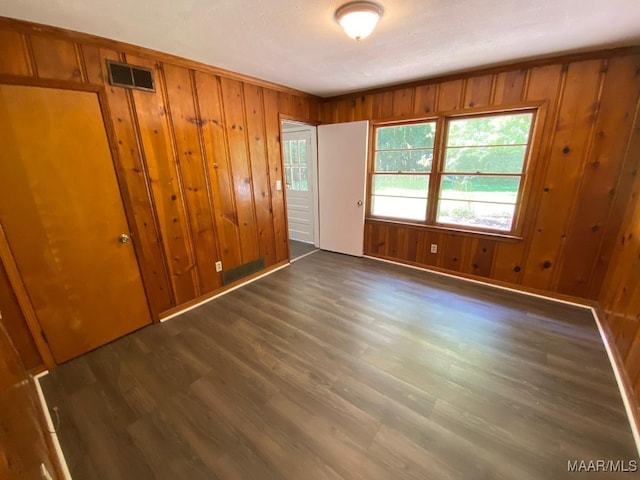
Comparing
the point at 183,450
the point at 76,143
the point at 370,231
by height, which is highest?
the point at 76,143

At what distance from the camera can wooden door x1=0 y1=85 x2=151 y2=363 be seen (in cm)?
176

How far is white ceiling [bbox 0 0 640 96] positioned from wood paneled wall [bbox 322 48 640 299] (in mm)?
241

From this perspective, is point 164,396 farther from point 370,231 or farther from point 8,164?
point 370,231

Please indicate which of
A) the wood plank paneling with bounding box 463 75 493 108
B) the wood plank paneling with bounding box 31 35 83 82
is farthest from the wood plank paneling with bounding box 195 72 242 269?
the wood plank paneling with bounding box 463 75 493 108

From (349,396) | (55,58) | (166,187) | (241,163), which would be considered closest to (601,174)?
(349,396)

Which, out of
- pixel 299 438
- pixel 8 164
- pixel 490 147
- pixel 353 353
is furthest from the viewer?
pixel 490 147

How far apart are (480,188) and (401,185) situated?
0.98 metres

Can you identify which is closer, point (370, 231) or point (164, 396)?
point (164, 396)

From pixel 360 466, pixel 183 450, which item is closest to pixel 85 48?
pixel 183 450

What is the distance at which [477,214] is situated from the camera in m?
3.21

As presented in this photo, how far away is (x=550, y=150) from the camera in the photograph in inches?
105

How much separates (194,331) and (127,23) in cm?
243

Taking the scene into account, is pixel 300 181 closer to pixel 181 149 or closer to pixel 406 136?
pixel 406 136

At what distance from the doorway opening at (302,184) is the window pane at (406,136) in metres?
1.06
